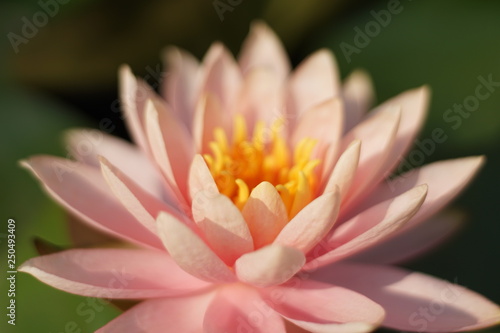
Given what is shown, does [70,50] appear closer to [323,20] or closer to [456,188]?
[323,20]

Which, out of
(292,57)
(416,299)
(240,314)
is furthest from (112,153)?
(292,57)

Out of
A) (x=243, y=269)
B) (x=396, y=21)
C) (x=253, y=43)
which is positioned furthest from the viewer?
(x=396, y=21)

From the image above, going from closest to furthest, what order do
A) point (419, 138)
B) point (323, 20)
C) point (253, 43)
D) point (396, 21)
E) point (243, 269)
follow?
1. point (243, 269)
2. point (253, 43)
3. point (419, 138)
4. point (396, 21)
5. point (323, 20)

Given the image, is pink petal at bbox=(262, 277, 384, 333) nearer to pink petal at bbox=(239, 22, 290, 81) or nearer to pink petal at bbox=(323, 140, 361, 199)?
pink petal at bbox=(323, 140, 361, 199)

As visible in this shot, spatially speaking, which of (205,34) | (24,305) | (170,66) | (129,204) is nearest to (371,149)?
(129,204)

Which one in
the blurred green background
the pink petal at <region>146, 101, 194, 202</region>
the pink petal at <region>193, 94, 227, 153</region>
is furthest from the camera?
the blurred green background
